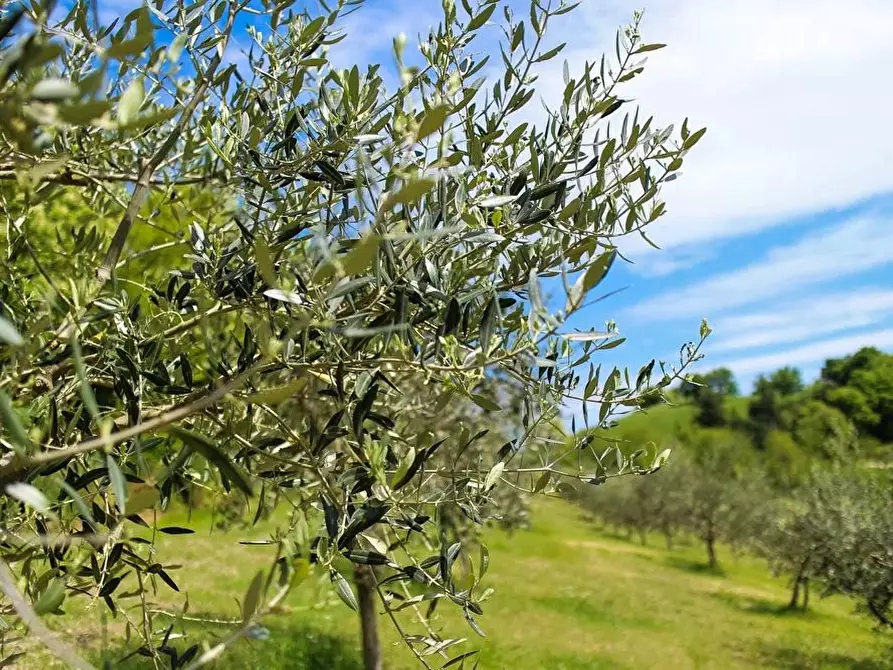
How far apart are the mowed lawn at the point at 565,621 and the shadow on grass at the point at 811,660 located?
6 centimetres

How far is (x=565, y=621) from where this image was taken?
20.4m

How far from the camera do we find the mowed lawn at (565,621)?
12.3 meters

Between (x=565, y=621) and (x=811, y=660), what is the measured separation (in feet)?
24.0

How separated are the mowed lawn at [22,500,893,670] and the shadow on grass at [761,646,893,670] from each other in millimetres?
63

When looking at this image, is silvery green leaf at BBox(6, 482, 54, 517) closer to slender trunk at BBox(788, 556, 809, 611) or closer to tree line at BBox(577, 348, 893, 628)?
tree line at BBox(577, 348, 893, 628)

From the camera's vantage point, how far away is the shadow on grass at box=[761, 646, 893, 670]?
1905 cm

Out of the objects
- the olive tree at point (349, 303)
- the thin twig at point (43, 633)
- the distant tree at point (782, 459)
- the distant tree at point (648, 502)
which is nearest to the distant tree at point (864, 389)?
the distant tree at point (782, 459)

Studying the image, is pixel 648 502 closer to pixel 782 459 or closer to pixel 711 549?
pixel 711 549

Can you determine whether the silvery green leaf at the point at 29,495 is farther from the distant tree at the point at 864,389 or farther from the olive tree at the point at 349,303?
the distant tree at the point at 864,389

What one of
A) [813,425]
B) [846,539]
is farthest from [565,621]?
[813,425]

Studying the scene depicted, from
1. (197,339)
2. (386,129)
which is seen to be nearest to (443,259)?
(386,129)

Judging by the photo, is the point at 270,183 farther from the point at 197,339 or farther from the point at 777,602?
the point at 777,602

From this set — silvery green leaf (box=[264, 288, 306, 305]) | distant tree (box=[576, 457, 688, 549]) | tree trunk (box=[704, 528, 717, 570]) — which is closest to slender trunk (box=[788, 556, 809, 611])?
tree trunk (box=[704, 528, 717, 570])

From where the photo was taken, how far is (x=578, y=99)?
2629mm
